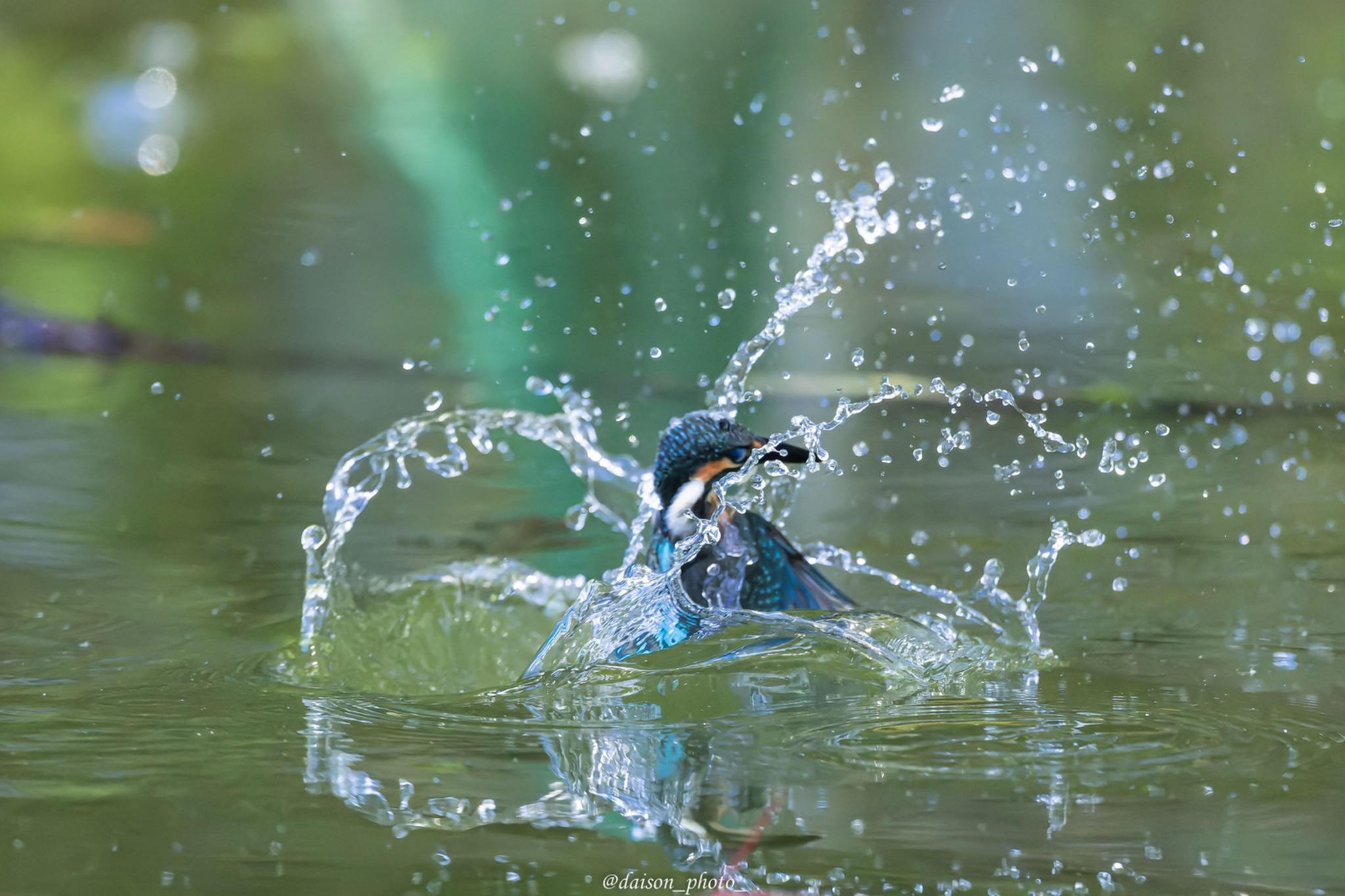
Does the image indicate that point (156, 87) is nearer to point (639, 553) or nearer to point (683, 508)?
point (639, 553)

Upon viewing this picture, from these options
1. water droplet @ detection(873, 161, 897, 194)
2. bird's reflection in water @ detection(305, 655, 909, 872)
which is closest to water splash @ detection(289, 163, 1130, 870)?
bird's reflection in water @ detection(305, 655, 909, 872)

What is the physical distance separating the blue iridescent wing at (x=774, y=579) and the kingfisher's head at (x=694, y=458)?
9 centimetres

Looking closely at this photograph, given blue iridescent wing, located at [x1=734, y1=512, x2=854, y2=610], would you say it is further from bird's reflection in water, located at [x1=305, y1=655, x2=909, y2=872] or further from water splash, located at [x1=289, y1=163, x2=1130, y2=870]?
bird's reflection in water, located at [x1=305, y1=655, x2=909, y2=872]

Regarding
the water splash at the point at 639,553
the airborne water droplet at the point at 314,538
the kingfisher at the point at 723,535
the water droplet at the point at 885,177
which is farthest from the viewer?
the water droplet at the point at 885,177

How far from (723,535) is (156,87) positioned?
14.6 ft

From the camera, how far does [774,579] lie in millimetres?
2500

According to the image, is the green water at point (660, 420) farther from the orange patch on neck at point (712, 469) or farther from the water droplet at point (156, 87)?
the orange patch on neck at point (712, 469)

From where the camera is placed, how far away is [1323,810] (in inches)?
68.9

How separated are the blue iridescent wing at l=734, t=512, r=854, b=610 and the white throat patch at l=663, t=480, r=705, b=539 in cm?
8

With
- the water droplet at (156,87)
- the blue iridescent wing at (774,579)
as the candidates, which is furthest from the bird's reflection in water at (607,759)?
the water droplet at (156,87)

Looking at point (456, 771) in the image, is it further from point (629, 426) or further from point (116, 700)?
point (629, 426)

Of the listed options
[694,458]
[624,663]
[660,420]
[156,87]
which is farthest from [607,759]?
[156,87]

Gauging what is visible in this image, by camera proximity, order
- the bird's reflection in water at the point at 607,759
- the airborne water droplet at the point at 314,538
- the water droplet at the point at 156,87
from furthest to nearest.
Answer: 1. the water droplet at the point at 156,87
2. the airborne water droplet at the point at 314,538
3. the bird's reflection in water at the point at 607,759

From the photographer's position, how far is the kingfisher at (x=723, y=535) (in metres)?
2.48
